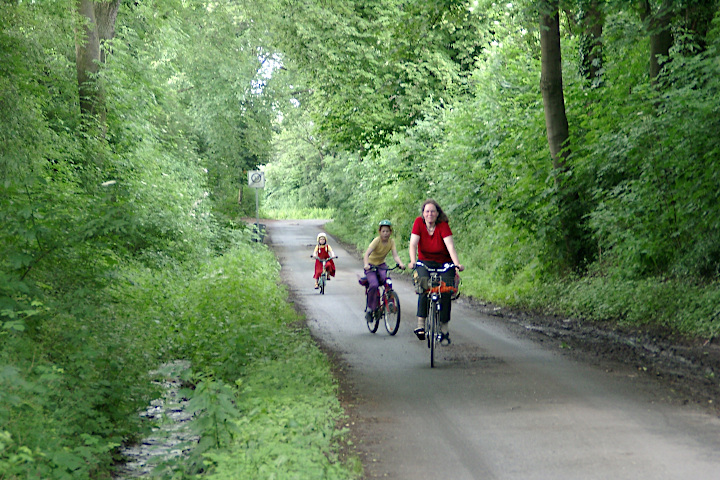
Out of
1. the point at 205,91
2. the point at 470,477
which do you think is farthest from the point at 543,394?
the point at 205,91

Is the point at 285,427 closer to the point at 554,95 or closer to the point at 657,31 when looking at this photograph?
the point at 657,31

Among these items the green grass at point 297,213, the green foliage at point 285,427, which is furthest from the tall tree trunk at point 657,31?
the green grass at point 297,213

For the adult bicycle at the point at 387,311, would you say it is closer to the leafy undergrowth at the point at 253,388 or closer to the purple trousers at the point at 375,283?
the purple trousers at the point at 375,283

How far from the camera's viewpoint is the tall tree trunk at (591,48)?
1680 centimetres

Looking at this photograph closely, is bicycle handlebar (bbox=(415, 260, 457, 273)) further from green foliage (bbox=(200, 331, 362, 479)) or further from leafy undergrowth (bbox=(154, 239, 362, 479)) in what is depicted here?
green foliage (bbox=(200, 331, 362, 479))

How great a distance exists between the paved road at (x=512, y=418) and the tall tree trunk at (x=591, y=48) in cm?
780

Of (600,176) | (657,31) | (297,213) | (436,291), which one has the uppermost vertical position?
(657,31)

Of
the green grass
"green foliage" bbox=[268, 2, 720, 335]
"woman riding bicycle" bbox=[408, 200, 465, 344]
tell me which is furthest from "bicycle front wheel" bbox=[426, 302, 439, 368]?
the green grass

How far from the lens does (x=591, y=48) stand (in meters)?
18.0

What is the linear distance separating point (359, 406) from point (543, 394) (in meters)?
2.10

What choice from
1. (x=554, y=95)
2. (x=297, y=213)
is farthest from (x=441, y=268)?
(x=297, y=213)

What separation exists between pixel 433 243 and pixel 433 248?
0.24 feet

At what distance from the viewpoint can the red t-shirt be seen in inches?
439

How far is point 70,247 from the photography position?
10.1 metres
